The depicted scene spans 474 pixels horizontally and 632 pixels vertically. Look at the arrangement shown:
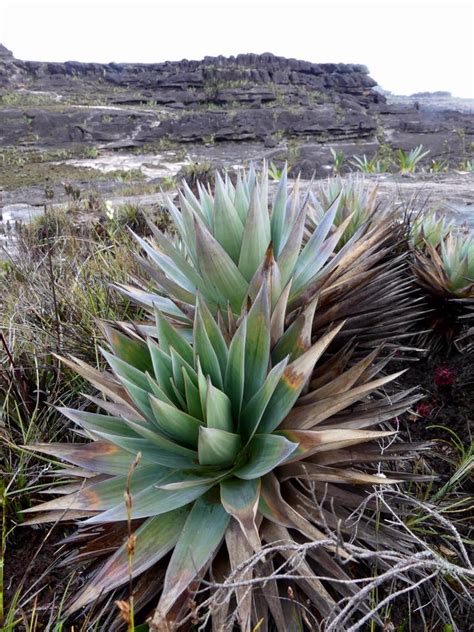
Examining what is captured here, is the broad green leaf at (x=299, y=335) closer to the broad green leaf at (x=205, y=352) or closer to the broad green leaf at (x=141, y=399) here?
the broad green leaf at (x=205, y=352)

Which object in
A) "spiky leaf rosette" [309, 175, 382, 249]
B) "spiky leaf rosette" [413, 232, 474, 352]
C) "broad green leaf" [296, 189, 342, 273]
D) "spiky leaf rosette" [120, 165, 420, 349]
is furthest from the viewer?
"spiky leaf rosette" [309, 175, 382, 249]

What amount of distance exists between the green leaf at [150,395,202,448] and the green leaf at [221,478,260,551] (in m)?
0.17

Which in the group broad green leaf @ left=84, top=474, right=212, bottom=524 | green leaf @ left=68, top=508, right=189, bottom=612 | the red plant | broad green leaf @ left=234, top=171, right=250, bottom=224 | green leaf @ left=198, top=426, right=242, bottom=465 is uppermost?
broad green leaf @ left=234, top=171, right=250, bottom=224

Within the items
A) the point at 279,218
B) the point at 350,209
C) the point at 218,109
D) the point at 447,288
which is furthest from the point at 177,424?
the point at 218,109

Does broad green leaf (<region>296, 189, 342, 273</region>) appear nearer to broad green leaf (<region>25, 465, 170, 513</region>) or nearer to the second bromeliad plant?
the second bromeliad plant

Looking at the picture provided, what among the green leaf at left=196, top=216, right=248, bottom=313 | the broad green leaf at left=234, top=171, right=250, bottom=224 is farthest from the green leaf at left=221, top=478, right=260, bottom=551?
the broad green leaf at left=234, top=171, right=250, bottom=224

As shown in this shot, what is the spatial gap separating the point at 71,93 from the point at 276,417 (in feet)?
235

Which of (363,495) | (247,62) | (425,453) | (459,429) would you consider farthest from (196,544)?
(247,62)

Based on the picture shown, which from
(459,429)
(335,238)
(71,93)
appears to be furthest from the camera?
(71,93)

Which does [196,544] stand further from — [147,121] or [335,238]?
[147,121]

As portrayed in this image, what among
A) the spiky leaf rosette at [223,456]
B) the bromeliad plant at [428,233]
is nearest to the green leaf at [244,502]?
the spiky leaf rosette at [223,456]

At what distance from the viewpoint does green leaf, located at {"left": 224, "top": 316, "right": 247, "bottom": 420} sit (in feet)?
4.91

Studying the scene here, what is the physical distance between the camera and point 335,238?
2.00 m

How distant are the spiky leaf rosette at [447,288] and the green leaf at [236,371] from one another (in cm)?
133
